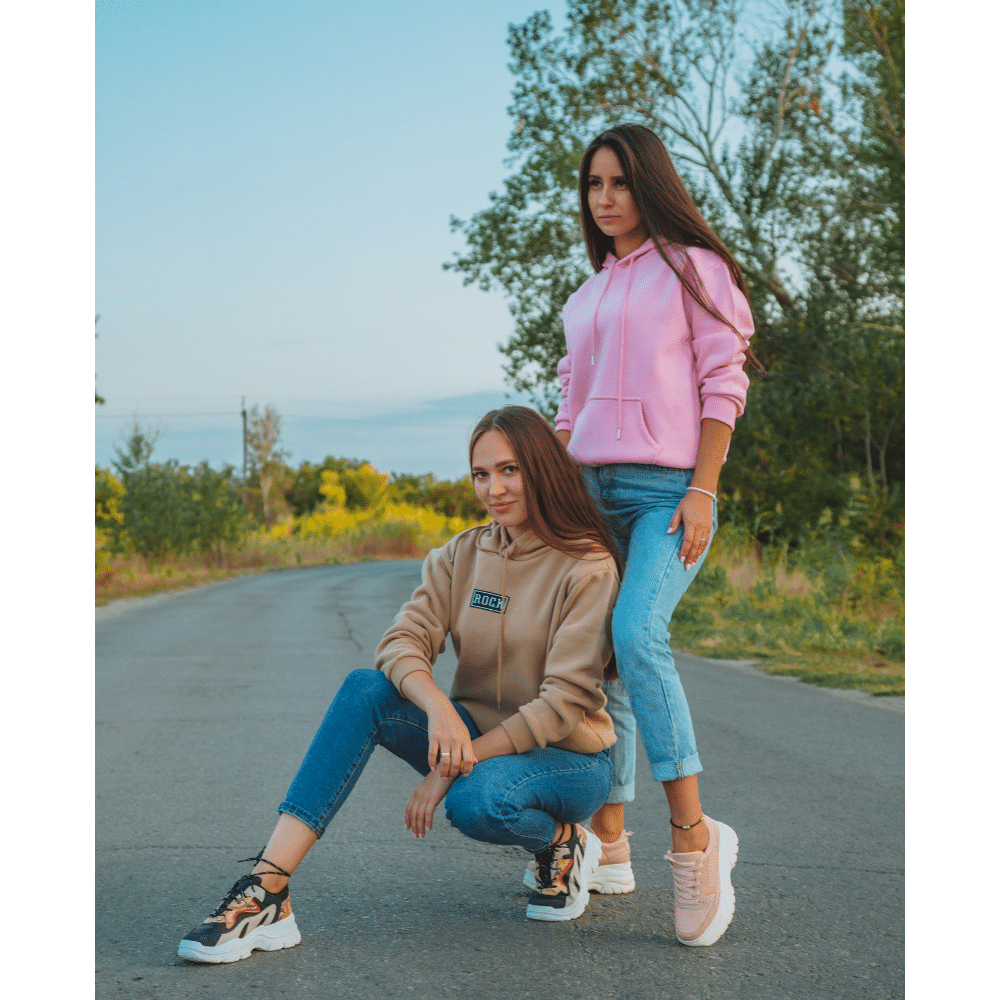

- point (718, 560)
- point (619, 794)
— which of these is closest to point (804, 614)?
point (718, 560)

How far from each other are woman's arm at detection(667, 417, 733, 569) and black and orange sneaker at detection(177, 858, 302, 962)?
121 cm

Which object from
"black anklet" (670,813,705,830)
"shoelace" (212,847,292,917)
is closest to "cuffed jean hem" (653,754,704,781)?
"black anklet" (670,813,705,830)

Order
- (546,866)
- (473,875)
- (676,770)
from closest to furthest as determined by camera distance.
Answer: (676,770)
(546,866)
(473,875)

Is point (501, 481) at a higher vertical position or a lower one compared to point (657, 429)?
lower

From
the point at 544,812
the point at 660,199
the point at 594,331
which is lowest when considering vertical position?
the point at 544,812

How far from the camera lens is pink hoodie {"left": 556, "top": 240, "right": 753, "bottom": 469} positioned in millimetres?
2643

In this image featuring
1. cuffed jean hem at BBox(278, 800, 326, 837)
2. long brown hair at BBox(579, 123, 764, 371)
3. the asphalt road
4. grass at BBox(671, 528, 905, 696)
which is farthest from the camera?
grass at BBox(671, 528, 905, 696)

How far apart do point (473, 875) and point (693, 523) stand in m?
1.21

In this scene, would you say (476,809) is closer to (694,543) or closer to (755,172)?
(694,543)

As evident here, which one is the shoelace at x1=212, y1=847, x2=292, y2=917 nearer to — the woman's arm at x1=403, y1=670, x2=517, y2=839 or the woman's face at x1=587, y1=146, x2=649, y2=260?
the woman's arm at x1=403, y1=670, x2=517, y2=839

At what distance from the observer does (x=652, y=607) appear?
2.46m

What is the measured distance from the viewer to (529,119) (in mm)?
18234

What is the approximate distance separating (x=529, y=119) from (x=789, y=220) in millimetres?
4783

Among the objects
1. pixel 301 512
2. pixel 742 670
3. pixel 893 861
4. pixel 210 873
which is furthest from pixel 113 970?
pixel 301 512
